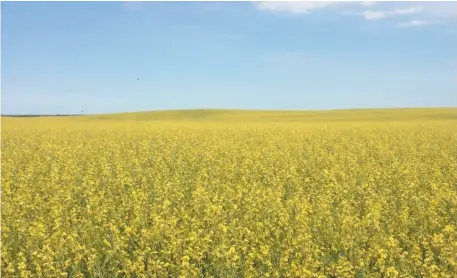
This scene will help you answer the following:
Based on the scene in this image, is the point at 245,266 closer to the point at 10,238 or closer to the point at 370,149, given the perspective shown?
the point at 10,238

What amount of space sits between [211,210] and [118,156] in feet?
26.8

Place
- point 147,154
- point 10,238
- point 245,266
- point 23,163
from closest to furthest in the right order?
point 245,266
point 10,238
point 23,163
point 147,154

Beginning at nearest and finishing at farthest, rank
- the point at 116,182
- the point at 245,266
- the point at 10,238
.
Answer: the point at 245,266 → the point at 10,238 → the point at 116,182

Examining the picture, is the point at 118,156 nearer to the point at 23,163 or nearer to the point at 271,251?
the point at 23,163

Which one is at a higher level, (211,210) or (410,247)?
(211,210)

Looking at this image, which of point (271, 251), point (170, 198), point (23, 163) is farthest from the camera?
point (23, 163)

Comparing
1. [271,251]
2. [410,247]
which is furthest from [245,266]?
[410,247]

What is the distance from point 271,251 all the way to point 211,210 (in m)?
1.40

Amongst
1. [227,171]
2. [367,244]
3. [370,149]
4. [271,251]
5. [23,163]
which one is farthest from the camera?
[370,149]

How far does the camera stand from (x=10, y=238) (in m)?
6.80

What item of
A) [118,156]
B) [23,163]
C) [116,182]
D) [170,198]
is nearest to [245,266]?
[170,198]

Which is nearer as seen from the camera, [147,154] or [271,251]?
[271,251]

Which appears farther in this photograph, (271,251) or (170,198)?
(170,198)

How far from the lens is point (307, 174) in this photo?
11.8m
